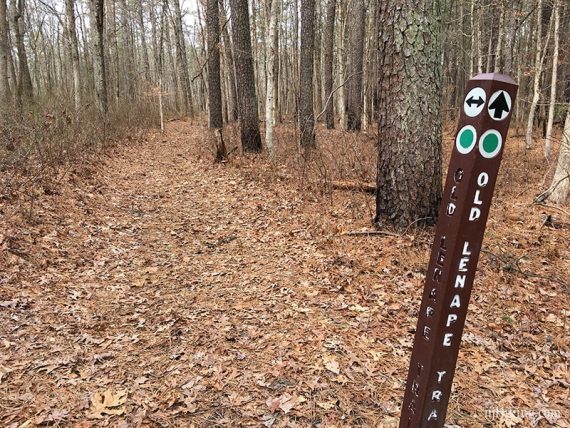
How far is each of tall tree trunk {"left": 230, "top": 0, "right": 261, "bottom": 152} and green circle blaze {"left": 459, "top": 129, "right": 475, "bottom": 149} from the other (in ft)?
30.0

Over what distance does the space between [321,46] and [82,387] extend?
1065 inches

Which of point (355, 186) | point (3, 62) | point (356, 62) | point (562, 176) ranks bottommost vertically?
point (355, 186)

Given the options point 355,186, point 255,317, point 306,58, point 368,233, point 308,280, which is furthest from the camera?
point 306,58

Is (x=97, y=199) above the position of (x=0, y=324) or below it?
above

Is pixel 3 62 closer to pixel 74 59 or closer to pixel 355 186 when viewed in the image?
pixel 74 59

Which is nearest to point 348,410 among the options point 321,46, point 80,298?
point 80,298

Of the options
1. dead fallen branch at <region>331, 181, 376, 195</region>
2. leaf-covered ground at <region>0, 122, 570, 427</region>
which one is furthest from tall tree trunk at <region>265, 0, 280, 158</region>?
leaf-covered ground at <region>0, 122, 570, 427</region>

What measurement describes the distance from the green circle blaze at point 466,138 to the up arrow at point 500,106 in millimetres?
114

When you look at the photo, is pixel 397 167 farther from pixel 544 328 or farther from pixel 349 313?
pixel 544 328

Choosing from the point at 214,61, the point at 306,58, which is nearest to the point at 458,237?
the point at 306,58

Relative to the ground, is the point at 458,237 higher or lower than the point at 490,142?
lower

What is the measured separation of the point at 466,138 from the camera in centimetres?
178

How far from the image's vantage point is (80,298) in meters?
4.45

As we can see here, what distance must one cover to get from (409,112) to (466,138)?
136 inches
